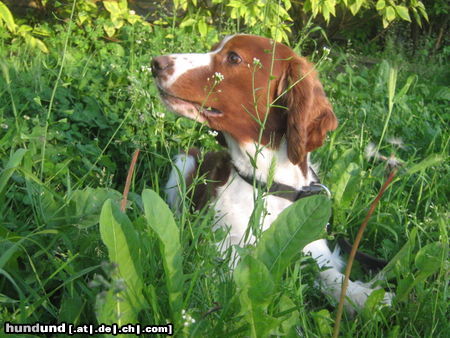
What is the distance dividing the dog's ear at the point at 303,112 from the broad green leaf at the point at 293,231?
1199mm

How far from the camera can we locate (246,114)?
2906 mm

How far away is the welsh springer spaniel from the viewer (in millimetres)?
2854

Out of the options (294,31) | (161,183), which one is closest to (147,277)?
(161,183)

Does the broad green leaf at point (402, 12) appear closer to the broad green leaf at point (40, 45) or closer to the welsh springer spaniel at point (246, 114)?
the broad green leaf at point (40, 45)

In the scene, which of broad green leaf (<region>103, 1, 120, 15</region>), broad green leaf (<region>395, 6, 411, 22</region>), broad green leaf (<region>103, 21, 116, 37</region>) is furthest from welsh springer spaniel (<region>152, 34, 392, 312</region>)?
broad green leaf (<region>395, 6, 411, 22</region>)

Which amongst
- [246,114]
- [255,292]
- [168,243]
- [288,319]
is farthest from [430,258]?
[246,114]

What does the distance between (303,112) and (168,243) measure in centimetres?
142

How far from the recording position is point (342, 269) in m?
2.94

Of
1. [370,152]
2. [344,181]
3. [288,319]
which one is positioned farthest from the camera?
[370,152]

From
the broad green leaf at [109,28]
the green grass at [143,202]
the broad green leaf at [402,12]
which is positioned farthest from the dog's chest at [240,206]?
the broad green leaf at [402,12]

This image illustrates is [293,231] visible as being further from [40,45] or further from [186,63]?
[40,45]

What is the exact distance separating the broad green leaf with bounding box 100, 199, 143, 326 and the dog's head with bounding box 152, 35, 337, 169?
126cm

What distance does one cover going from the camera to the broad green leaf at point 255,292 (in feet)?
5.19

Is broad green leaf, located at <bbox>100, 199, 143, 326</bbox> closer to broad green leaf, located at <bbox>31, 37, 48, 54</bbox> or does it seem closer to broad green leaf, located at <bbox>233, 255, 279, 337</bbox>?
broad green leaf, located at <bbox>233, 255, 279, 337</bbox>
